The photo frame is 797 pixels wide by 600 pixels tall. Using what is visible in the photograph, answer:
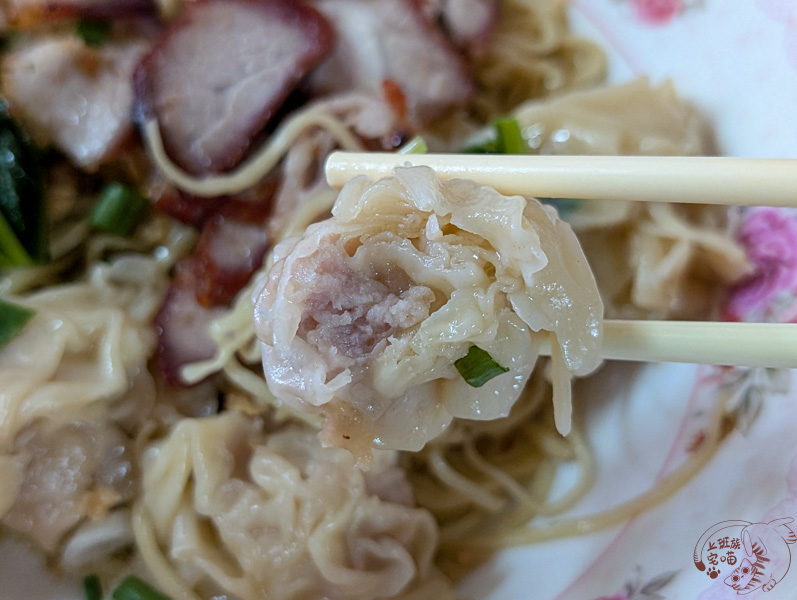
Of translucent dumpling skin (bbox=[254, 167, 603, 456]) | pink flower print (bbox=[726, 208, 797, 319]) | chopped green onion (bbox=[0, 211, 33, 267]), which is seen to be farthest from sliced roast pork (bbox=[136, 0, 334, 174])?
pink flower print (bbox=[726, 208, 797, 319])

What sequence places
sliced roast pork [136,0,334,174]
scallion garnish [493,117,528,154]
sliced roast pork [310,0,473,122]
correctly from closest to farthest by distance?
scallion garnish [493,117,528,154]
sliced roast pork [136,0,334,174]
sliced roast pork [310,0,473,122]

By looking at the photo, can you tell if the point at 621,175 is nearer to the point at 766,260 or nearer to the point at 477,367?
the point at 477,367

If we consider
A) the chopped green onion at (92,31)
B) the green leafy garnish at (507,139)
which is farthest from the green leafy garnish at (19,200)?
the green leafy garnish at (507,139)

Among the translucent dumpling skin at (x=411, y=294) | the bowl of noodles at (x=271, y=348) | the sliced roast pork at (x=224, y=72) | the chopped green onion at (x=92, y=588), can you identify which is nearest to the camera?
the translucent dumpling skin at (x=411, y=294)

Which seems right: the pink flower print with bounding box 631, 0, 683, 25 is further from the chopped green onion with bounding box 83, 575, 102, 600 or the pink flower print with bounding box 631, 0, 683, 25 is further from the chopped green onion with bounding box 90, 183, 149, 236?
the chopped green onion with bounding box 83, 575, 102, 600

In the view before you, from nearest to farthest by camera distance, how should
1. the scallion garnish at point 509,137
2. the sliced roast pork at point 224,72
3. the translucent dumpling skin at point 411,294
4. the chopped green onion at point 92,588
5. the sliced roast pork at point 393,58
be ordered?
the translucent dumpling skin at point 411,294 → the chopped green onion at point 92,588 → the scallion garnish at point 509,137 → the sliced roast pork at point 224,72 → the sliced roast pork at point 393,58

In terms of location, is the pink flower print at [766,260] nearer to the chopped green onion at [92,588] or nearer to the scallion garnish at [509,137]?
the scallion garnish at [509,137]

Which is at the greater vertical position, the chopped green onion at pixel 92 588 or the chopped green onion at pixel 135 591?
the chopped green onion at pixel 135 591

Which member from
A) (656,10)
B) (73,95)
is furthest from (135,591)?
(656,10)
